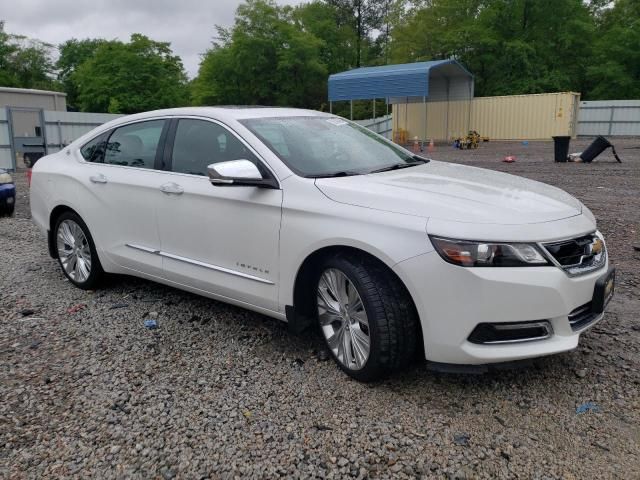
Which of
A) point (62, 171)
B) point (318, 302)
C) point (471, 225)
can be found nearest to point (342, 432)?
point (318, 302)

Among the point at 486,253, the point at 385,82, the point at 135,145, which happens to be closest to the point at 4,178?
the point at 135,145

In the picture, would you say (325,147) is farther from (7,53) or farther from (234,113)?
(7,53)

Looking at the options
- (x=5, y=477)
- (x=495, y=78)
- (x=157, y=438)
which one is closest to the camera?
(x=5, y=477)

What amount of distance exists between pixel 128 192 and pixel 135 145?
445 mm

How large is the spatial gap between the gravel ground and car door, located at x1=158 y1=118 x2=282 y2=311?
1.47ft

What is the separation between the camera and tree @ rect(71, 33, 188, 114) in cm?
4816

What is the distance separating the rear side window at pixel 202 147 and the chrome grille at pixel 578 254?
1978 mm

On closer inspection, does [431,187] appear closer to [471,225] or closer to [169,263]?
[471,225]

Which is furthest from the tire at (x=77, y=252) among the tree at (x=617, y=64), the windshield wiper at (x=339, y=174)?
the tree at (x=617, y=64)

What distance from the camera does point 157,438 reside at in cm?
287

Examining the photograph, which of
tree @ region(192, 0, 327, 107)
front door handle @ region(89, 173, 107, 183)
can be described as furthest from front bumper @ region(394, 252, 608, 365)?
tree @ region(192, 0, 327, 107)

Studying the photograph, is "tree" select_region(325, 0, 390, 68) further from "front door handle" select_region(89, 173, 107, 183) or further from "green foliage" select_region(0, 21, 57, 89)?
"front door handle" select_region(89, 173, 107, 183)

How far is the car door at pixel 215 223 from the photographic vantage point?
3.64m

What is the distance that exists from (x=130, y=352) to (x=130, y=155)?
1.71 meters
